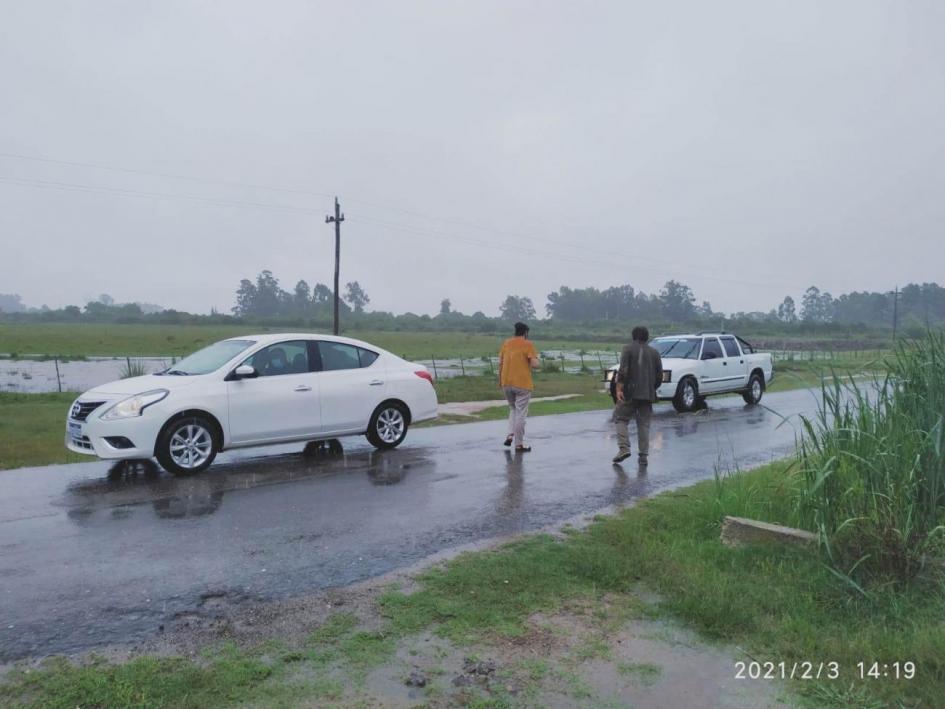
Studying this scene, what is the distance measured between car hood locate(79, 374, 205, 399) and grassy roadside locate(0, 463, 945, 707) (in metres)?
4.93

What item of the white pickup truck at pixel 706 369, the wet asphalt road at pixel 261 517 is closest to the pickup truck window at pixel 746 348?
the white pickup truck at pixel 706 369

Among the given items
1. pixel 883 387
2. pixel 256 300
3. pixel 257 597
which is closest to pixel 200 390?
pixel 257 597


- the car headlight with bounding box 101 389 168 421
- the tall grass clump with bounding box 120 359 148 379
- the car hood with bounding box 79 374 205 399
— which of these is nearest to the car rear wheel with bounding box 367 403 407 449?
the car hood with bounding box 79 374 205 399

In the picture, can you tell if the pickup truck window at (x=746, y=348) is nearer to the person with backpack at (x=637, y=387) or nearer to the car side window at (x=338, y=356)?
the person with backpack at (x=637, y=387)

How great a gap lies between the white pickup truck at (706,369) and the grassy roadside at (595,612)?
11411 mm

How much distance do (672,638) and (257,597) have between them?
2.58 metres

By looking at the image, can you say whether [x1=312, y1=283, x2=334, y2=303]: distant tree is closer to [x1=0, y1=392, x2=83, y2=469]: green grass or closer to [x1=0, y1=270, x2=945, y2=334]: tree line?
[x1=0, y1=270, x2=945, y2=334]: tree line

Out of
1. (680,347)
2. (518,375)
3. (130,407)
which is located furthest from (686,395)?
(130,407)

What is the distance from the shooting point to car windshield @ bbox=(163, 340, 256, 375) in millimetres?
→ 9609

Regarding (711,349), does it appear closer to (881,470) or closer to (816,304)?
(881,470)

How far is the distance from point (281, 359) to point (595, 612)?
648cm

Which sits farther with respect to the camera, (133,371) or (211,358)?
(133,371)

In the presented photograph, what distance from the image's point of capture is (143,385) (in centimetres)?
902

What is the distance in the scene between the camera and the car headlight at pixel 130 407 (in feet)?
28.2
